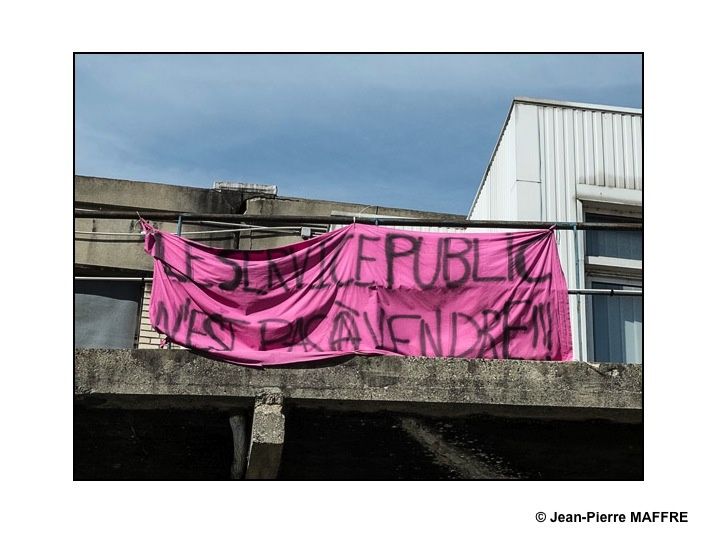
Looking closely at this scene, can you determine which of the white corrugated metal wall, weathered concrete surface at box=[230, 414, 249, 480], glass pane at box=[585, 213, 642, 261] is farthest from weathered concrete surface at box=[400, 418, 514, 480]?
the white corrugated metal wall

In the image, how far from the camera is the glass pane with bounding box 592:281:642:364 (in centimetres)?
1200

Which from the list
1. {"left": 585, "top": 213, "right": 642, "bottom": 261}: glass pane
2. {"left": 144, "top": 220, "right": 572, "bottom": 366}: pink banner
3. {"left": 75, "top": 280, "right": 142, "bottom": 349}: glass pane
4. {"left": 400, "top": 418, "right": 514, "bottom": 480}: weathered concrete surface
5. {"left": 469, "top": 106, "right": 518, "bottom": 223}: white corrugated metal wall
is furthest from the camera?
{"left": 75, "top": 280, "right": 142, "bottom": 349}: glass pane

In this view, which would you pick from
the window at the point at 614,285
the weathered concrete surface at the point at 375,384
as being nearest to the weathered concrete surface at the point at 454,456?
the weathered concrete surface at the point at 375,384

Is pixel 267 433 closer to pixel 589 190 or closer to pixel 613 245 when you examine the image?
pixel 613 245

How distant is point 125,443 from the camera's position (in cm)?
990

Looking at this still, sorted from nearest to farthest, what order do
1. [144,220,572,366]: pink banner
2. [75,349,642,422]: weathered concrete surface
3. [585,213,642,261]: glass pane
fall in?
[75,349,642,422]: weathered concrete surface < [144,220,572,366]: pink banner < [585,213,642,261]: glass pane

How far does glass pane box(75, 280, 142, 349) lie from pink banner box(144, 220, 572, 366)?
3249 millimetres

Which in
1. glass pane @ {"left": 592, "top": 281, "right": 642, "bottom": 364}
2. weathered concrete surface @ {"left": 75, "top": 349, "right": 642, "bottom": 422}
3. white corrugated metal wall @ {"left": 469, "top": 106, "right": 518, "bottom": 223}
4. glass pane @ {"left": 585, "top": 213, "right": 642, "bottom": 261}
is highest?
white corrugated metal wall @ {"left": 469, "top": 106, "right": 518, "bottom": 223}

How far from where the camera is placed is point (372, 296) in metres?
10.1

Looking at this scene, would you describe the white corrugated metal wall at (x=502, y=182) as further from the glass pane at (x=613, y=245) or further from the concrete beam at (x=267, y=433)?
the concrete beam at (x=267, y=433)

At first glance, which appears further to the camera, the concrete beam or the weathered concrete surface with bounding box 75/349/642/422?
the weathered concrete surface with bounding box 75/349/642/422

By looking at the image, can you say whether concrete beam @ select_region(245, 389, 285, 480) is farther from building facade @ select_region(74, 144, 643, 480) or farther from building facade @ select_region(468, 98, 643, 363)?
building facade @ select_region(468, 98, 643, 363)
